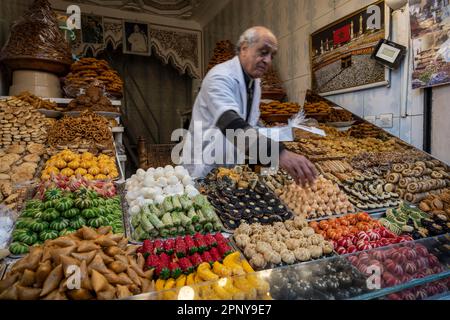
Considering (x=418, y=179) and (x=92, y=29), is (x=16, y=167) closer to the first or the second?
(x=418, y=179)

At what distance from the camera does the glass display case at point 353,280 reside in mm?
932

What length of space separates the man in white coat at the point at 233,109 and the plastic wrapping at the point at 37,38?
2.40 metres

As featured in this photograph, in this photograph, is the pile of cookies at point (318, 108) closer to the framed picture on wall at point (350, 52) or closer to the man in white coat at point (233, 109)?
the framed picture on wall at point (350, 52)

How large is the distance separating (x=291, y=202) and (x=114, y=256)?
3.91 ft

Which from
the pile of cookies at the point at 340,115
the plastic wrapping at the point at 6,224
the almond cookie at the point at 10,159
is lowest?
the plastic wrapping at the point at 6,224

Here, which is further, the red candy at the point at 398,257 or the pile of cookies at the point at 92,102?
the pile of cookies at the point at 92,102

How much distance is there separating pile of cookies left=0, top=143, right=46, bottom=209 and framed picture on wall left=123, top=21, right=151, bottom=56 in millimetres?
4327

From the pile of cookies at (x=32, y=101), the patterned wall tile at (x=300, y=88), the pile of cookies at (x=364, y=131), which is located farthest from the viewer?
the patterned wall tile at (x=300, y=88)

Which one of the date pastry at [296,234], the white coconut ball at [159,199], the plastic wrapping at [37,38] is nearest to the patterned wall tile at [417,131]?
the date pastry at [296,234]

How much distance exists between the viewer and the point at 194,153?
2.41 metres

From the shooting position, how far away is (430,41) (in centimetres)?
249

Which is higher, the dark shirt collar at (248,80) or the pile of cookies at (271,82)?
the pile of cookies at (271,82)
